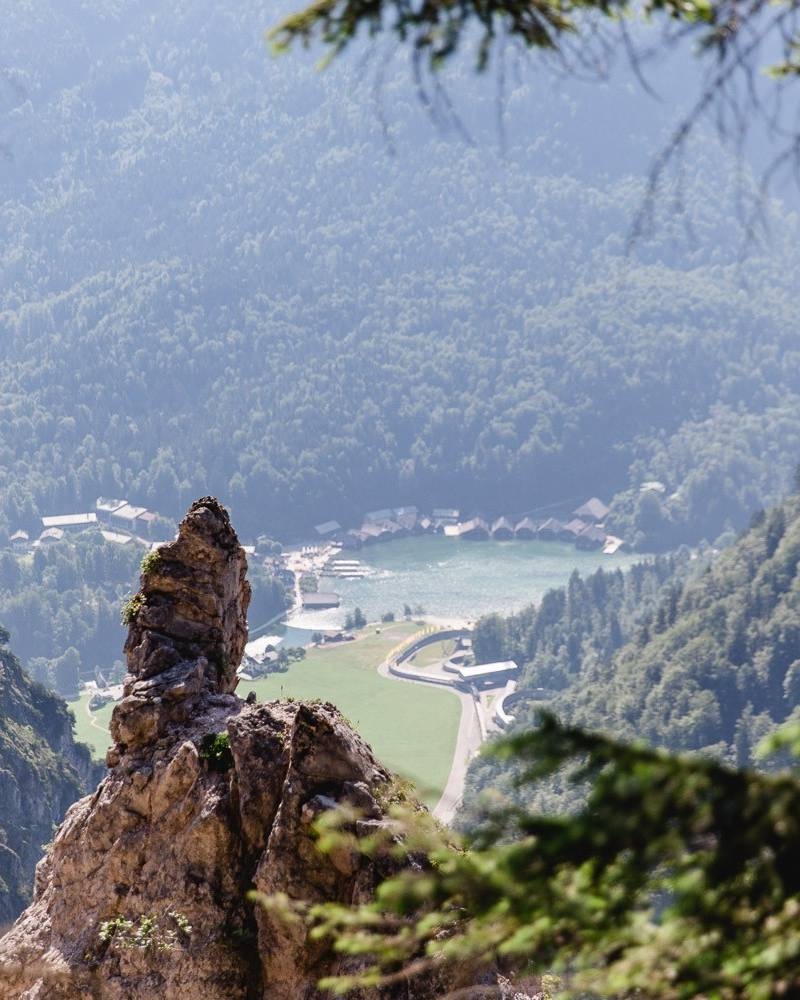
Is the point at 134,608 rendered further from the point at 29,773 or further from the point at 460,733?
the point at 460,733

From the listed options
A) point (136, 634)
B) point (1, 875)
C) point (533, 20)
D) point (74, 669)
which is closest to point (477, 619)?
point (74, 669)

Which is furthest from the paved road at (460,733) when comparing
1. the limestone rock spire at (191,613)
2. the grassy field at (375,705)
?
the limestone rock spire at (191,613)

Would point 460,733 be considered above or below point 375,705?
below

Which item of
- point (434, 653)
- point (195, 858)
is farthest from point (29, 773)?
point (434, 653)

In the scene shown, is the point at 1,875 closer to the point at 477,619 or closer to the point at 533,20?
the point at 533,20

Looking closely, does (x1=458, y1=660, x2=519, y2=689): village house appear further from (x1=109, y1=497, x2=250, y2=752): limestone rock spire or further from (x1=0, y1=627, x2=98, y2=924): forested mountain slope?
(x1=109, y1=497, x2=250, y2=752): limestone rock spire

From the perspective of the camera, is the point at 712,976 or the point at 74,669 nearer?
the point at 712,976

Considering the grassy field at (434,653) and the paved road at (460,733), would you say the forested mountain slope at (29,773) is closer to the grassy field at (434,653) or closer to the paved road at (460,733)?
the paved road at (460,733)
